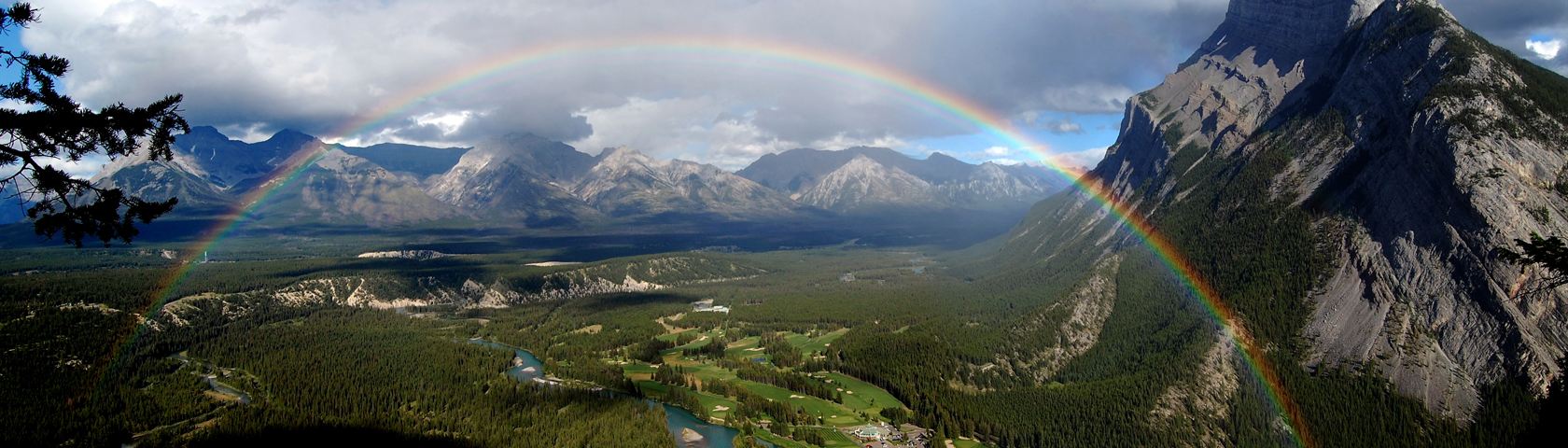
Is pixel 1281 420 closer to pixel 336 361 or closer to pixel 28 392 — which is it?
pixel 336 361

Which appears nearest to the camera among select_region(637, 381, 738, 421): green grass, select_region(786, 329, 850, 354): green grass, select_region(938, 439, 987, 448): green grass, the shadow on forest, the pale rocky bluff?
the pale rocky bluff

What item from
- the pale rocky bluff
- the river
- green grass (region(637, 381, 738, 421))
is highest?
the pale rocky bluff

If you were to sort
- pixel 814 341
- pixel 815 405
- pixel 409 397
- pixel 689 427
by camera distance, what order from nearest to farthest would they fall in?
pixel 689 427
pixel 409 397
pixel 815 405
pixel 814 341

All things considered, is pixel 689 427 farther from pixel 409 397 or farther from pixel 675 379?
pixel 409 397

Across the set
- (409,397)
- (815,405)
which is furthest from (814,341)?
(409,397)

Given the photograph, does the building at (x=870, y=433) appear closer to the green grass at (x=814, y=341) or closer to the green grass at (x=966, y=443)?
the green grass at (x=966, y=443)

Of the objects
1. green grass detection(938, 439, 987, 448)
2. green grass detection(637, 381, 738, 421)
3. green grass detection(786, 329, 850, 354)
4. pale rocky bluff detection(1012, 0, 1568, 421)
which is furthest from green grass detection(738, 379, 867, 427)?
pale rocky bluff detection(1012, 0, 1568, 421)

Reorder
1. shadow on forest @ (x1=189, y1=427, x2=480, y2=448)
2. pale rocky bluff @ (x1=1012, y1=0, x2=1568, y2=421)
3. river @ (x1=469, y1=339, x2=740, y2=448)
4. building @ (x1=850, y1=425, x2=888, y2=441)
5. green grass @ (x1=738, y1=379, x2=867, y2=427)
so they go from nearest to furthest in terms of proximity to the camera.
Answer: pale rocky bluff @ (x1=1012, y1=0, x2=1568, y2=421), shadow on forest @ (x1=189, y1=427, x2=480, y2=448), building @ (x1=850, y1=425, x2=888, y2=441), river @ (x1=469, y1=339, x2=740, y2=448), green grass @ (x1=738, y1=379, x2=867, y2=427)

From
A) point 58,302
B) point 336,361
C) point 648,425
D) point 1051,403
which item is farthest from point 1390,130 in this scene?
point 58,302

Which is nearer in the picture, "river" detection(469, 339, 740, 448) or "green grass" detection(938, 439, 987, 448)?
"green grass" detection(938, 439, 987, 448)

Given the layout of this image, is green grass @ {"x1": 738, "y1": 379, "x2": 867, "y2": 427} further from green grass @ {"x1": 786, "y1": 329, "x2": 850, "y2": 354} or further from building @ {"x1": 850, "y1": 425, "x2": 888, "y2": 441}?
green grass @ {"x1": 786, "y1": 329, "x2": 850, "y2": 354}

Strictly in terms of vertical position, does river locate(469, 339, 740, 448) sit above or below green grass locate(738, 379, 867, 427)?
below
